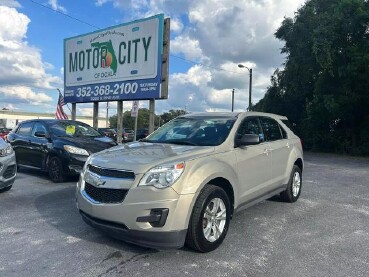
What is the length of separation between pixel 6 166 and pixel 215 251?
4.59 m

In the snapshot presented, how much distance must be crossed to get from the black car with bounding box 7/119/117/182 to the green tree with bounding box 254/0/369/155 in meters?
15.2

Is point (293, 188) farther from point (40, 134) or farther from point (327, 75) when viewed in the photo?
point (327, 75)

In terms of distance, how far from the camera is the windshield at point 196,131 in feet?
16.8

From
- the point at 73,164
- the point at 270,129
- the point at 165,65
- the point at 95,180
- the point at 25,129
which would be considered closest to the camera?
the point at 95,180

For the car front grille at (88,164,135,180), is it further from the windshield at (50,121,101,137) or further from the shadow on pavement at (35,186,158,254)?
the windshield at (50,121,101,137)

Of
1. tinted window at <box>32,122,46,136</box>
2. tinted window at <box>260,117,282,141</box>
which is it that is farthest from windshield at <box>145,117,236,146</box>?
tinted window at <box>32,122,46,136</box>

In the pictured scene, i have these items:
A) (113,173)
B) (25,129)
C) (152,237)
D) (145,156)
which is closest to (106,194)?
(113,173)

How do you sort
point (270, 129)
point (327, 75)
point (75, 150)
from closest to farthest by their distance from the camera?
point (270, 129) < point (75, 150) < point (327, 75)

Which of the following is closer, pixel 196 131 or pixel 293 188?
pixel 196 131

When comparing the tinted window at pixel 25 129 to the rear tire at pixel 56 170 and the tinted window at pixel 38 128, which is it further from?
the rear tire at pixel 56 170

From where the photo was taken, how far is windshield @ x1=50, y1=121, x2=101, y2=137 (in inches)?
374

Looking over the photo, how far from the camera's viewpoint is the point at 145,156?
438 cm

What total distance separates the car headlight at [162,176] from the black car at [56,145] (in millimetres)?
4985

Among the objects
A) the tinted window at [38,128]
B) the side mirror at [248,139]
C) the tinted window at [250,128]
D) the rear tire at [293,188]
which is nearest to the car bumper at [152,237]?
the side mirror at [248,139]
